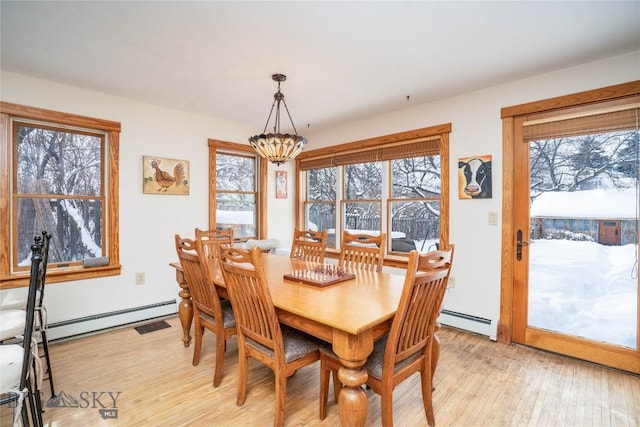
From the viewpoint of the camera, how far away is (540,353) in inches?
105

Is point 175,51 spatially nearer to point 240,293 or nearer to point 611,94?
point 240,293

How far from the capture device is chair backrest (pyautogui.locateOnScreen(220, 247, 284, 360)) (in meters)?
1.56

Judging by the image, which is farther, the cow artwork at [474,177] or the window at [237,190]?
the window at [237,190]

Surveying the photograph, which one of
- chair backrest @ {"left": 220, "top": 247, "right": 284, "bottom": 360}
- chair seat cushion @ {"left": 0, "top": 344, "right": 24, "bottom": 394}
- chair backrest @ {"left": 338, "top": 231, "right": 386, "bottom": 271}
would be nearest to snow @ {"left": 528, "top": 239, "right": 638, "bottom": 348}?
chair backrest @ {"left": 338, "top": 231, "right": 386, "bottom": 271}

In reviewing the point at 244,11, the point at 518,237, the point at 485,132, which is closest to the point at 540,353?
the point at 518,237

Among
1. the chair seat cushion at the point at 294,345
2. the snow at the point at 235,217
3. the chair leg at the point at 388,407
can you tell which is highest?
the snow at the point at 235,217

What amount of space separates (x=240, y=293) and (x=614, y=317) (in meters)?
2.87

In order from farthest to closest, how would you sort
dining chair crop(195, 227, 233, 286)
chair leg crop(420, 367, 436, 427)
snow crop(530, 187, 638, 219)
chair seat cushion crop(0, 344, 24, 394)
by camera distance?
dining chair crop(195, 227, 233, 286) < snow crop(530, 187, 638, 219) < chair leg crop(420, 367, 436, 427) < chair seat cushion crop(0, 344, 24, 394)

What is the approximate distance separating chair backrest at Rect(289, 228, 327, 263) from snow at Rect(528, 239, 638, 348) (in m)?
1.91

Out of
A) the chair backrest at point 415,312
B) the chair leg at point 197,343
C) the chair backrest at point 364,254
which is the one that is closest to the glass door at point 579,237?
the chair backrest at point 364,254

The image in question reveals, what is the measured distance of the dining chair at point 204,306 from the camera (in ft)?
6.80

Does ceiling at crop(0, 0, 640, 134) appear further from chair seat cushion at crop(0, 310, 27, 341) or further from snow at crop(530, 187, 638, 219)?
chair seat cushion at crop(0, 310, 27, 341)

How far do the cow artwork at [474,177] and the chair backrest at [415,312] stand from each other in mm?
1707

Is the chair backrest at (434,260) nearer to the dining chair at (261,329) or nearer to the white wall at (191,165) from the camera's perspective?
the dining chair at (261,329)
